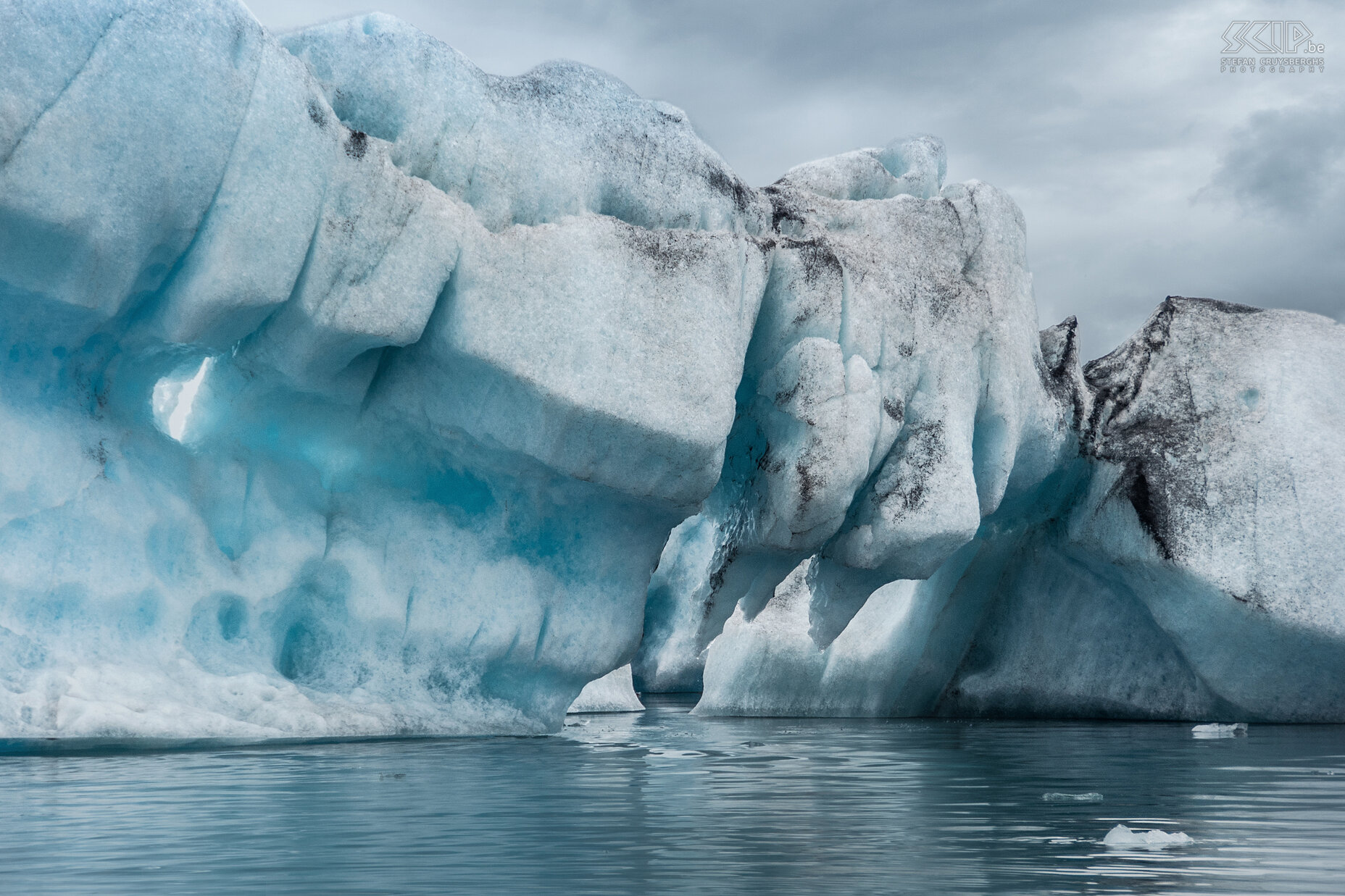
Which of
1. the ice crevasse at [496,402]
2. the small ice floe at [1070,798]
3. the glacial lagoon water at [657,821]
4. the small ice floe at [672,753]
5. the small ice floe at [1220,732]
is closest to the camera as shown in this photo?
the glacial lagoon water at [657,821]

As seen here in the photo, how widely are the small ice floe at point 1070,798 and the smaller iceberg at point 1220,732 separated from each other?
23.7 feet

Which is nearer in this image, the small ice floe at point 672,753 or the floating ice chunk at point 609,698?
the small ice floe at point 672,753

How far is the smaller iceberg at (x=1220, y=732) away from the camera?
Result: 13391mm

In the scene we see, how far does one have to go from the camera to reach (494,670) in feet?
40.5

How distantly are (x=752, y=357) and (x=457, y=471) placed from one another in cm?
336

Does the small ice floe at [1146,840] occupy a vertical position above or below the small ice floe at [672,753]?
above

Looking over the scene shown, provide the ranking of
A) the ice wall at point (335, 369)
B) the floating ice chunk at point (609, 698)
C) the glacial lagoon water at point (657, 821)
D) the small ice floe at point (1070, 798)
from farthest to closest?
1. the floating ice chunk at point (609, 698)
2. the ice wall at point (335, 369)
3. the small ice floe at point (1070, 798)
4. the glacial lagoon water at point (657, 821)

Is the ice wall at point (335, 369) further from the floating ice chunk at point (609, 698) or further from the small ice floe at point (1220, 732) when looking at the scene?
the floating ice chunk at point (609, 698)

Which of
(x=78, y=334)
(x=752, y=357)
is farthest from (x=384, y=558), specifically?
(x=752, y=357)

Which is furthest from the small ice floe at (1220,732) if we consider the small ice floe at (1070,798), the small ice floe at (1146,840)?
the small ice floe at (1146,840)

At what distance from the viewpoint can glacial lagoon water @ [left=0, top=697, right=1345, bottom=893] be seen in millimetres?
4324

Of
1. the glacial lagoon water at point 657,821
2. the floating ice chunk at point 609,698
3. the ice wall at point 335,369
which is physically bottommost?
the floating ice chunk at point 609,698

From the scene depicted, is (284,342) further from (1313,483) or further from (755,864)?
(1313,483)

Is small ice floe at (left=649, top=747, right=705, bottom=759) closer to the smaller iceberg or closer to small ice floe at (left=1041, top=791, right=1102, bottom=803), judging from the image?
small ice floe at (left=1041, top=791, right=1102, bottom=803)
